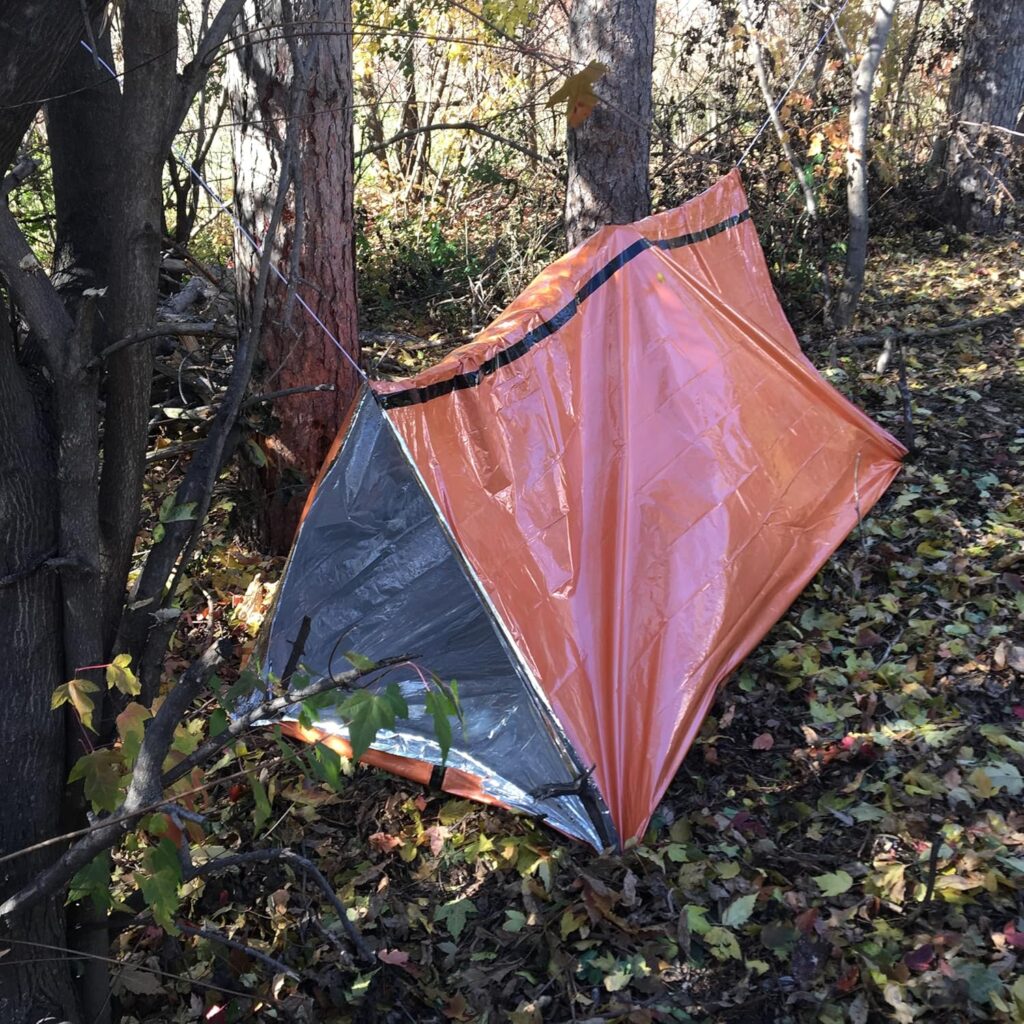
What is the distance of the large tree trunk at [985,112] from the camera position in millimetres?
6613

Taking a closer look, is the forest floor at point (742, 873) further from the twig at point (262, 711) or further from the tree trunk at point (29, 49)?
the tree trunk at point (29, 49)

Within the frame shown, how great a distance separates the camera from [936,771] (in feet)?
8.65

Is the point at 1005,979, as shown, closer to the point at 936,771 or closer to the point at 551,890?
the point at 936,771

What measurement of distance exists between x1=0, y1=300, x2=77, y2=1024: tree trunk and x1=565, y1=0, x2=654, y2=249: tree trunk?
3.28m

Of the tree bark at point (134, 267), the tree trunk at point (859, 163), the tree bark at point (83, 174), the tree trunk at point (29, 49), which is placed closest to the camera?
the tree trunk at point (29, 49)

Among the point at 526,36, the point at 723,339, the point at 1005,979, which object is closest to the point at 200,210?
the point at 526,36

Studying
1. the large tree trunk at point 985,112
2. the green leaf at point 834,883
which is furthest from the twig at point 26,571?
the large tree trunk at point 985,112

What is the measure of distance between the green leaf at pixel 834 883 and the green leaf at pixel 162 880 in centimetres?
159

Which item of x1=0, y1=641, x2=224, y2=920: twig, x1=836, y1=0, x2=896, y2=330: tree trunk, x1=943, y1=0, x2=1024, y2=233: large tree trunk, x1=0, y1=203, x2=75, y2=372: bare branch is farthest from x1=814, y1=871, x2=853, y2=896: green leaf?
x1=943, y1=0, x2=1024, y2=233: large tree trunk

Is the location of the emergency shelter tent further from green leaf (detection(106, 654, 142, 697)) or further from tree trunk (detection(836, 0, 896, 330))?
tree trunk (detection(836, 0, 896, 330))

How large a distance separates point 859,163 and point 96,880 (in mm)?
5177

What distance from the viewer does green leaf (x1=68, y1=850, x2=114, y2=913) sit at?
1.58m

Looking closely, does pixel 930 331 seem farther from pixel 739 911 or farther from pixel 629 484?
pixel 739 911

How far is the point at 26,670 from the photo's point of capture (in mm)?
1726
